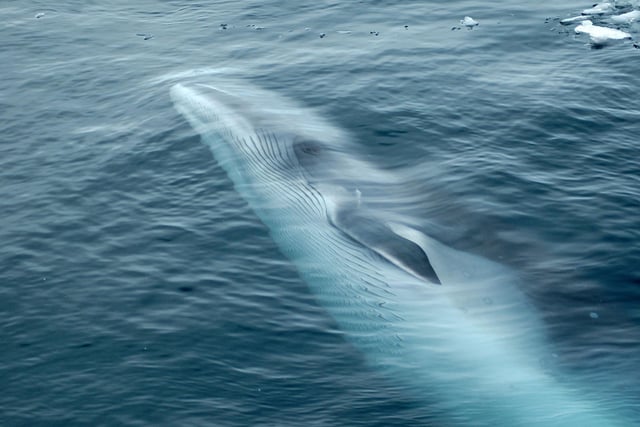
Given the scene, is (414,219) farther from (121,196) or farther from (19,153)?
(19,153)

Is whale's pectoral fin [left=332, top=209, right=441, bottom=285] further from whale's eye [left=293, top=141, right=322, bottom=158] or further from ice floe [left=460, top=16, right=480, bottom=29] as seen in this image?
ice floe [left=460, top=16, right=480, bottom=29]

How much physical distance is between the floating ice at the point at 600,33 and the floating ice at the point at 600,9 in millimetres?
1697

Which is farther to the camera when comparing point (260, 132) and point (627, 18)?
point (627, 18)

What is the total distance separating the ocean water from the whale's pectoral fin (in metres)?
0.90

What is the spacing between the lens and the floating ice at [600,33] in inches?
1173

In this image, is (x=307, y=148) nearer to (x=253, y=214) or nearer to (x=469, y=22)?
(x=253, y=214)

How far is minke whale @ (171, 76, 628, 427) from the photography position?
597 inches

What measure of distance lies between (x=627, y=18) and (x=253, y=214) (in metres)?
17.3

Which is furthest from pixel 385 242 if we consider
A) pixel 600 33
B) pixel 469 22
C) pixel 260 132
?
pixel 469 22

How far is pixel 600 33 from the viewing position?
98.6 ft

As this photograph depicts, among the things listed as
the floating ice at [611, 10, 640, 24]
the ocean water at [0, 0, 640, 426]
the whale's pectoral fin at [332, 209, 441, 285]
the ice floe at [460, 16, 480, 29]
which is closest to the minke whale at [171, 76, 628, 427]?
the whale's pectoral fin at [332, 209, 441, 285]

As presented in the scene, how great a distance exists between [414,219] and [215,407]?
6742 millimetres

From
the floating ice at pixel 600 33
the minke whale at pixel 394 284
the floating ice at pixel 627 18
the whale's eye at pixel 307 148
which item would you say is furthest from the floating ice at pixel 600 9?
the whale's eye at pixel 307 148

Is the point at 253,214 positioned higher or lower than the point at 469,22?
lower
